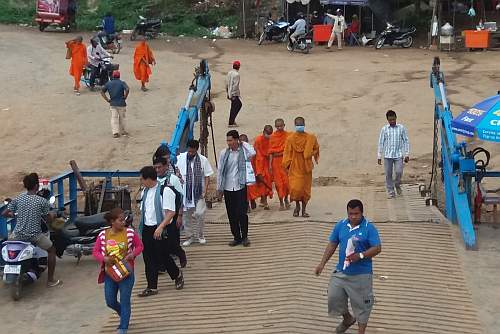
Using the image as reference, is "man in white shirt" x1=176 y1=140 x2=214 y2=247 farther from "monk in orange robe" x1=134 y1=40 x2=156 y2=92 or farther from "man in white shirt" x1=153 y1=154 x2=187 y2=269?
"monk in orange robe" x1=134 y1=40 x2=156 y2=92

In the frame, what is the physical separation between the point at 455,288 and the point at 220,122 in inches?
427

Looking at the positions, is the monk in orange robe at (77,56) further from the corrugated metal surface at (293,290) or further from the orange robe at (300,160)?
the corrugated metal surface at (293,290)

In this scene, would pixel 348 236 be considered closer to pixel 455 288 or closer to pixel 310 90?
pixel 455 288

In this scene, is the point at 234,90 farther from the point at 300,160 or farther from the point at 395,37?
the point at 395,37

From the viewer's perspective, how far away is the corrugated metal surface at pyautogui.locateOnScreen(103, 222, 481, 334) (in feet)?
26.2

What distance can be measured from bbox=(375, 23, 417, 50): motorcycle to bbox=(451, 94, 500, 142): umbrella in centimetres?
1731

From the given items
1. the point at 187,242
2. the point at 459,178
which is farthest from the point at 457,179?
the point at 187,242

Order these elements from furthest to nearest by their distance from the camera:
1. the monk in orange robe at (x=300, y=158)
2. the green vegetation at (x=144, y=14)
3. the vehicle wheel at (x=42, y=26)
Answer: the green vegetation at (x=144, y=14) → the vehicle wheel at (x=42, y=26) → the monk in orange robe at (x=300, y=158)

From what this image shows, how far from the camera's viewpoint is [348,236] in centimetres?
734

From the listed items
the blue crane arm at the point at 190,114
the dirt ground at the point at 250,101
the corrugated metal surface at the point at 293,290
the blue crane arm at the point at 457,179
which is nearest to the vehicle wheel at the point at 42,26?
the dirt ground at the point at 250,101

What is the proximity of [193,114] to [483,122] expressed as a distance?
147 inches

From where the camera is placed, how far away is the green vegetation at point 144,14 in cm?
3136

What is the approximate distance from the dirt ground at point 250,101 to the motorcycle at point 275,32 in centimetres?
68

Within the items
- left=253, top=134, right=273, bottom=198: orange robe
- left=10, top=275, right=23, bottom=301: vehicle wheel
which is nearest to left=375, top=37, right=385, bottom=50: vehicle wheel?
left=253, top=134, right=273, bottom=198: orange robe
